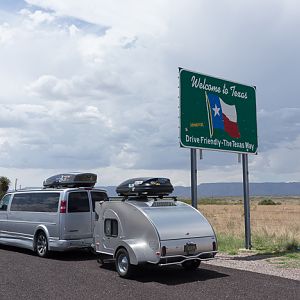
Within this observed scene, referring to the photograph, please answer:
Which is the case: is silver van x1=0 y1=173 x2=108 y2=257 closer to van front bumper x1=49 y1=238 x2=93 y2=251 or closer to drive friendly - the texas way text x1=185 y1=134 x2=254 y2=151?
van front bumper x1=49 y1=238 x2=93 y2=251

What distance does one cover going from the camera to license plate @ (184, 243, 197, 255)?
10.5 meters

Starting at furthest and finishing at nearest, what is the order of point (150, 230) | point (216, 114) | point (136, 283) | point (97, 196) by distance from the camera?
point (216, 114), point (97, 196), point (150, 230), point (136, 283)

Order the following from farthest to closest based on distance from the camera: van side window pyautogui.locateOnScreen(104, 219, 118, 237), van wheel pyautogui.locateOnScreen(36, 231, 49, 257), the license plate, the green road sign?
the green road sign
van wheel pyautogui.locateOnScreen(36, 231, 49, 257)
van side window pyautogui.locateOnScreen(104, 219, 118, 237)
the license plate

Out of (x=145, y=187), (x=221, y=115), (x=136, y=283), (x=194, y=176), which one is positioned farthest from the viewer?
(x=221, y=115)

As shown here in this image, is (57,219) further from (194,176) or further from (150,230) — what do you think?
(150,230)

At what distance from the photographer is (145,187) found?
37.3ft

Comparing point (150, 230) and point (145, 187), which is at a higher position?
point (145, 187)

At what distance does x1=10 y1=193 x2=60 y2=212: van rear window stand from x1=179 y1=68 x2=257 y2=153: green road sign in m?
3.96

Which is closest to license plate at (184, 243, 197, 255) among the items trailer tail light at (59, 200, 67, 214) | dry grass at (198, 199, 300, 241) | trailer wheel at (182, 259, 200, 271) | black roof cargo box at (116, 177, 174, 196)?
trailer wheel at (182, 259, 200, 271)

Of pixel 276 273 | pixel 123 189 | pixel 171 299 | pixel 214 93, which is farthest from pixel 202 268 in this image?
pixel 214 93

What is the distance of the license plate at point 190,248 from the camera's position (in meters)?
10.5

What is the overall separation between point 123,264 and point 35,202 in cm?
515

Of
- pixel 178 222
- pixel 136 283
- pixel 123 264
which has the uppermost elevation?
pixel 178 222

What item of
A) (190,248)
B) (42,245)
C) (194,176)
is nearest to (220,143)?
(194,176)
